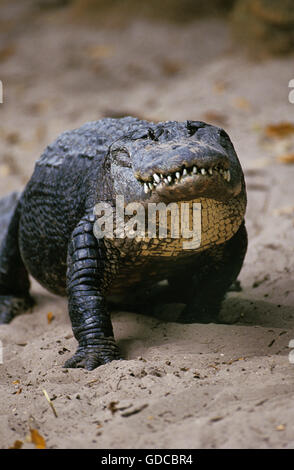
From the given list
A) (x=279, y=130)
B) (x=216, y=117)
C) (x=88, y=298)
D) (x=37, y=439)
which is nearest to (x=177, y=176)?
(x=88, y=298)

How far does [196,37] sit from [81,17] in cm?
250

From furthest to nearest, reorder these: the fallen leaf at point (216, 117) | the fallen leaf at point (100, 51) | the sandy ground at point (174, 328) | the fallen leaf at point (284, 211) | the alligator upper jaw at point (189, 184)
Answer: the fallen leaf at point (100, 51) < the fallen leaf at point (216, 117) < the fallen leaf at point (284, 211) < the alligator upper jaw at point (189, 184) < the sandy ground at point (174, 328)

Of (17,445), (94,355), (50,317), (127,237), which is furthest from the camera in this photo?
(50,317)

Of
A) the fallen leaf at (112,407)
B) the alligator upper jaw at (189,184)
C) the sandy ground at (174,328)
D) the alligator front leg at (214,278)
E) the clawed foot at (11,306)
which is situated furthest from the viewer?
the clawed foot at (11,306)

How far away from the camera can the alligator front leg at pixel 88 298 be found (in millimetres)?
3086

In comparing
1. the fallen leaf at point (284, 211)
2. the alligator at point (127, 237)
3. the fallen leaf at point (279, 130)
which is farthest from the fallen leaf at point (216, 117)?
the alligator at point (127, 237)

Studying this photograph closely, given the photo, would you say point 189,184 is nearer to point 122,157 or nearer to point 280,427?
point 122,157

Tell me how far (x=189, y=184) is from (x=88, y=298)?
98 cm

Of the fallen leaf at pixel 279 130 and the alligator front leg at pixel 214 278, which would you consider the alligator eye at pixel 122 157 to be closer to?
the alligator front leg at pixel 214 278

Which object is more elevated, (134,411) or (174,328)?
(174,328)

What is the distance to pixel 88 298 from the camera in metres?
3.18

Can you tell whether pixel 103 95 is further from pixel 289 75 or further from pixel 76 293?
pixel 76 293

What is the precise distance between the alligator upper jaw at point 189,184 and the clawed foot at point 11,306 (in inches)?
81.3

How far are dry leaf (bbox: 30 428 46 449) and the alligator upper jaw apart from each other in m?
1.26
